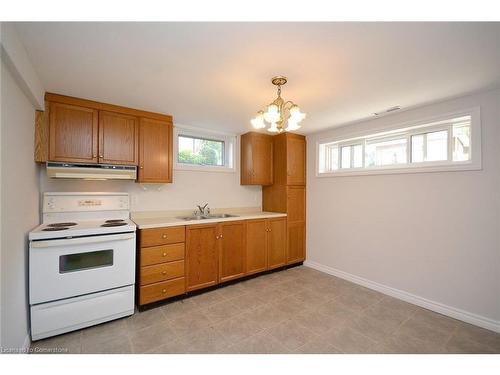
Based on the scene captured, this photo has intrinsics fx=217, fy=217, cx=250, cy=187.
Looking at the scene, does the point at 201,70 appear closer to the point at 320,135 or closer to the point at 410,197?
the point at 320,135

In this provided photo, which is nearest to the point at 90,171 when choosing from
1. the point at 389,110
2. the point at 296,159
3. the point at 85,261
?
the point at 85,261

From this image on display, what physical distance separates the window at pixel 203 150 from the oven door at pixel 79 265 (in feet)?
4.62

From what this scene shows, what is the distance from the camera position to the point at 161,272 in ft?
7.86

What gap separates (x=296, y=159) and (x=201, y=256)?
215cm

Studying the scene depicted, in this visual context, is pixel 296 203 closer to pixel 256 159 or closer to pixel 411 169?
pixel 256 159

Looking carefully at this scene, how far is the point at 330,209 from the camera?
3.43 meters

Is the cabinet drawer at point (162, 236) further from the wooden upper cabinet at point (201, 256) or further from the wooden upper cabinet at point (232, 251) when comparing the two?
the wooden upper cabinet at point (232, 251)

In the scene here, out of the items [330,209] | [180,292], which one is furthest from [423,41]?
[180,292]

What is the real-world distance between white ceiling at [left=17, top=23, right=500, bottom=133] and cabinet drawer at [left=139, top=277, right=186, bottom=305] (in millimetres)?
2011

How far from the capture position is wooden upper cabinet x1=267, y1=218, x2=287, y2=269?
332cm

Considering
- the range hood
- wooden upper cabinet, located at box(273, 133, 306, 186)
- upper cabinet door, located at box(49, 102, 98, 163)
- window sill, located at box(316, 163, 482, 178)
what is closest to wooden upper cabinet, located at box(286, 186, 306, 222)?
wooden upper cabinet, located at box(273, 133, 306, 186)

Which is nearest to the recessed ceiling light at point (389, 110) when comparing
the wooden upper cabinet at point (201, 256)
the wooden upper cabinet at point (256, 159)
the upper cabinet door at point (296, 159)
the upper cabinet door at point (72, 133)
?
the upper cabinet door at point (296, 159)

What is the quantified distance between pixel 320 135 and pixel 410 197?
5.21 feet

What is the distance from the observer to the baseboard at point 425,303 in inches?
80.9
